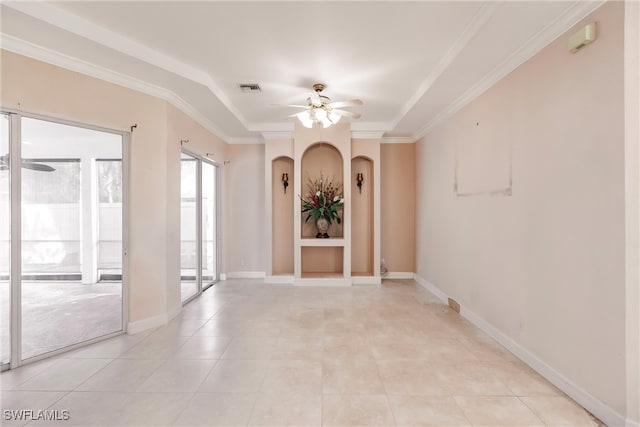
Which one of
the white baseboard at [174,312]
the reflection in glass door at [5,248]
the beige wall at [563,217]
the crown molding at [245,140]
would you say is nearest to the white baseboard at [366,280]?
the beige wall at [563,217]

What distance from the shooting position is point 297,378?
Result: 8.26 feet

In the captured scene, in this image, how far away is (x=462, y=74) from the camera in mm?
3246

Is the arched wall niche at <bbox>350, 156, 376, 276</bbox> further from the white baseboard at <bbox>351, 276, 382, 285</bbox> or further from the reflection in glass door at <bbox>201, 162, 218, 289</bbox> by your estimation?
the reflection in glass door at <bbox>201, 162, 218, 289</bbox>

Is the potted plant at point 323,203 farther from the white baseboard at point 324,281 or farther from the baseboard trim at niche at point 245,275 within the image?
the baseboard trim at niche at point 245,275

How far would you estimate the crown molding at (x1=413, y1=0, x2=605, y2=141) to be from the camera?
212cm

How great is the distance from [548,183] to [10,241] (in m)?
4.76

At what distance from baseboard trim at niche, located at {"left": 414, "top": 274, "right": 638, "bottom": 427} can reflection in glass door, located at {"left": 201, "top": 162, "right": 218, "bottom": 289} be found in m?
4.46

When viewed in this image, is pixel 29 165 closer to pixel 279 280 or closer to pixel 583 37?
pixel 279 280

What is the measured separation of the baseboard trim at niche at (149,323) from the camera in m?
3.46

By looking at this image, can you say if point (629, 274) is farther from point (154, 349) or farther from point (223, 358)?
point (154, 349)

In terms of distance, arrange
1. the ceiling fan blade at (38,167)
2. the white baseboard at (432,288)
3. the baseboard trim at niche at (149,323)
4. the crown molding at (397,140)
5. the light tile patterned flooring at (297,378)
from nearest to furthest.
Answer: the light tile patterned flooring at (297,378) < the ceiling fan blade at (38,167) < the baseboard trim at niche at (149,323) < the white baseboard at (432,288) < the crown molding at (397,140)

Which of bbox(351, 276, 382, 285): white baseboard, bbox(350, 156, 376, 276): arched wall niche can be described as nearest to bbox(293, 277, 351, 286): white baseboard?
bbox(351, 276, 382, 285): white baseboard

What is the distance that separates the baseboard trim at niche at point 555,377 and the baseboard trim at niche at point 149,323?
12.9ft

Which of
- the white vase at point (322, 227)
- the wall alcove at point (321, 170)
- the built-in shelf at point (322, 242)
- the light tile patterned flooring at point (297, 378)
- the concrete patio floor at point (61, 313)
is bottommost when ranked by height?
the light tile patterned flooring at point (297, 378)
